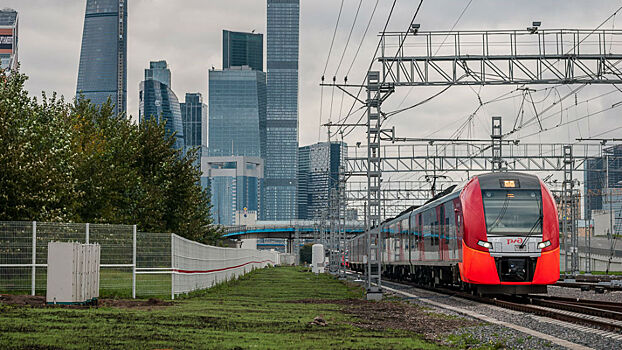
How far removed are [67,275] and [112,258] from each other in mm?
5431

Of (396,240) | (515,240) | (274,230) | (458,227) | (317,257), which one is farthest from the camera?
(274,230)

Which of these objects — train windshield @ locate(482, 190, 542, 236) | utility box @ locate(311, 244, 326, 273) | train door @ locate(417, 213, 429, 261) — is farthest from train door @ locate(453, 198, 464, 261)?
utility box @ locate(311, 244, 326, 273)

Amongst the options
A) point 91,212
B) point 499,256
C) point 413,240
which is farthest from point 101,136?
point 499,256

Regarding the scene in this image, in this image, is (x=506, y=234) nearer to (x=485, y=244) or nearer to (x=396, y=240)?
(x=485, y=244)

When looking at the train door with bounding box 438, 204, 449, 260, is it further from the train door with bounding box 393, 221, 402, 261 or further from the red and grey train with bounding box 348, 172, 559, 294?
the train door with bounding box 393, 221, 402, 261

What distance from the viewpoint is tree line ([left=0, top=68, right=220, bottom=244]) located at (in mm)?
29170

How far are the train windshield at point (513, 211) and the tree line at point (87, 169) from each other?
1485 centimetres

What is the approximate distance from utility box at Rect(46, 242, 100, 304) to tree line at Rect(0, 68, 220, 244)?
1002 centimetres

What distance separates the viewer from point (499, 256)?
25.4 m

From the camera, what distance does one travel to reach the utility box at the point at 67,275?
18.8 metres

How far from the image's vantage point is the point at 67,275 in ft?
61.8

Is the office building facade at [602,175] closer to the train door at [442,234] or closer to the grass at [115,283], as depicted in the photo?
the train door at [442,234]

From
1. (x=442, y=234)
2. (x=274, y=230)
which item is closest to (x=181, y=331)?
(x=442, y=234)

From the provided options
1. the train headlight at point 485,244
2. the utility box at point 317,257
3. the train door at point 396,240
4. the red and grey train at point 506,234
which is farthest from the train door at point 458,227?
the utility box at point 317,257
